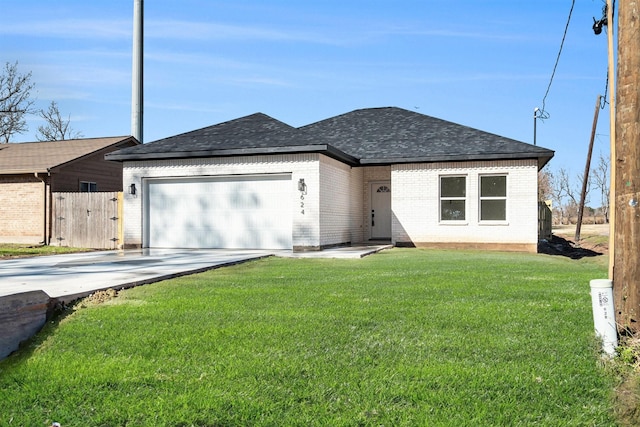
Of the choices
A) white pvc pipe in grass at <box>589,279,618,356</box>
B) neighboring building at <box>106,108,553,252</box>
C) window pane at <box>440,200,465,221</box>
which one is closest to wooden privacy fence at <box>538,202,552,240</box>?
neighboring building at <box>106,108,553,252</box>

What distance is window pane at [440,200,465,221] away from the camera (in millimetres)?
18281

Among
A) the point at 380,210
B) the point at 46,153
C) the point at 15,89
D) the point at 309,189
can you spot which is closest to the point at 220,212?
the point at 309,189

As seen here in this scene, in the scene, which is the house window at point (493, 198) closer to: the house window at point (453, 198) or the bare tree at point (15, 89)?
the house window at point (453, 198)

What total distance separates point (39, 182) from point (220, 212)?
9280 millimetres

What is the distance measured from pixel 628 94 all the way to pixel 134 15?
97.4ft

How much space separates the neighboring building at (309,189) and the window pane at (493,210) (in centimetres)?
3

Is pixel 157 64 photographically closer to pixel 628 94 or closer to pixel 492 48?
pixel 492 48

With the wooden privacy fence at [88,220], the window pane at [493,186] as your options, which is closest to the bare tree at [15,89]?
the wooden privacy fence at [88,220]

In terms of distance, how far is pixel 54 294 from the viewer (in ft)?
22.4

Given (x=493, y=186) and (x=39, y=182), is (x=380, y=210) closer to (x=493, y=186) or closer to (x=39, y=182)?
(x=493, y=186)

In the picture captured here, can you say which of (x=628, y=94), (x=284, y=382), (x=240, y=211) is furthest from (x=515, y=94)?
(x=284, y=382)

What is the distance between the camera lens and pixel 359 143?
69.0 ft

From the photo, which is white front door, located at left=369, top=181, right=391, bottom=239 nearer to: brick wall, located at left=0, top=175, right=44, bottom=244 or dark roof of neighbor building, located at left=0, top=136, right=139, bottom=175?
dark roof of neighbor building, located at left=0, top=136, right=139, bottom=175

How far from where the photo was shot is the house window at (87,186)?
915 inches
